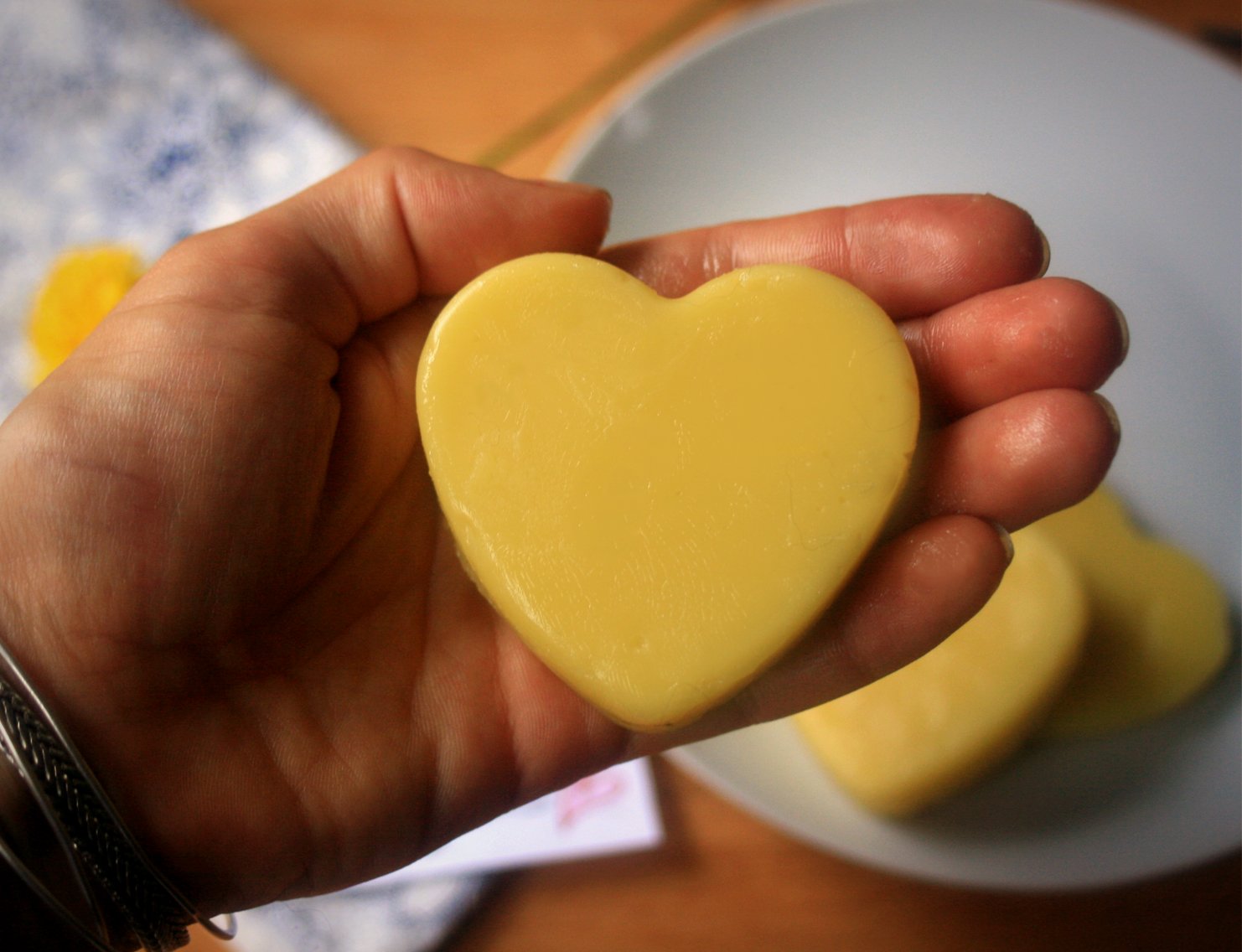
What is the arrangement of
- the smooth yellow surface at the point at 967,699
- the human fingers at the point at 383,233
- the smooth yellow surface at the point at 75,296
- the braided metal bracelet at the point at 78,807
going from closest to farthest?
the braided metal bracelet at the point at 78,807 → the human fingers at the point at 383,233 → the smooth yellow surface at the point at 967,699 → the smooth yellow surface at the point at 75,296

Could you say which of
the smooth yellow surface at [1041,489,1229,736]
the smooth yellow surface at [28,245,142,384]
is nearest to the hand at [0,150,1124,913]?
the smooth yellow surface at [1041,489,1229,736]

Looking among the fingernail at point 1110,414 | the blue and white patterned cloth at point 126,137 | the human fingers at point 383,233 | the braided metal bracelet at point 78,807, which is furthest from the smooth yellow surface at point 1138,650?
the blue and white patterned cloth at point 126,137

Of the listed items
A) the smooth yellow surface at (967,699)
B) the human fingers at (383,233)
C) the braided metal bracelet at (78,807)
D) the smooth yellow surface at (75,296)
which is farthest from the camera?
the smooth yellow surface at (75,296)

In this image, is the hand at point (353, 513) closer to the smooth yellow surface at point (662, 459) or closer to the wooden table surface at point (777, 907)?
the smooth yellow surface at point (662, 459)

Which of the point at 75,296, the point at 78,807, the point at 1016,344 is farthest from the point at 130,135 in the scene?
the point at 1016,344

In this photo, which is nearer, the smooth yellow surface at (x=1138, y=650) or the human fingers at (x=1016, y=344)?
the human fingers at (x=1016, y=344)

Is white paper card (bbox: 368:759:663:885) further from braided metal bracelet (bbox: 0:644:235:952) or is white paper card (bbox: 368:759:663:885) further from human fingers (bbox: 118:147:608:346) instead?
human fingers (bbox: 118:147:608:346)
